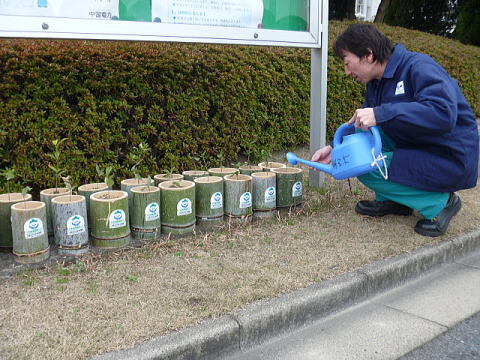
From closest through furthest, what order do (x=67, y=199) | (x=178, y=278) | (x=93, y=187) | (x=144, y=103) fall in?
(x=178, y=278) < (x=67, y=199) < (x=93, y=187) < (x=144, y=103)

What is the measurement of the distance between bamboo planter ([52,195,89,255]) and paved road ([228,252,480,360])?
1140 millimetres

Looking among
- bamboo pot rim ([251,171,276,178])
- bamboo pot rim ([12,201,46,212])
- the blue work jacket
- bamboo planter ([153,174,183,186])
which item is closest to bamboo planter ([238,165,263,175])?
bamboo pot rim ([251,171,276,178])

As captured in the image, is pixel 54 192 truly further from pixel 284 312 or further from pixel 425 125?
pixel 425 125

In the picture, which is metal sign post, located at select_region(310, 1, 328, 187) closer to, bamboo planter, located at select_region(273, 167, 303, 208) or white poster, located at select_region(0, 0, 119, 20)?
bamboo planter, located at select_region(273, 167, 303, 208)

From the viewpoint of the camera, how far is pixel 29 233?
2463mm

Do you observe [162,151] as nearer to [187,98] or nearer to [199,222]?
[187,98]

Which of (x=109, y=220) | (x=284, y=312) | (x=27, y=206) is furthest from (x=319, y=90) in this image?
(x=27, y=206)

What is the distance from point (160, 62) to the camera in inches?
143

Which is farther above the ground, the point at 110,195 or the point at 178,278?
the point at 110,195

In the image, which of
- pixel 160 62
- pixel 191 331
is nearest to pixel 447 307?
pixel 191 331

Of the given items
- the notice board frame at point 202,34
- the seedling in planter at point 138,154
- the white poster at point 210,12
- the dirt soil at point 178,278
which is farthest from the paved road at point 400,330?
the white poster at point 210,12

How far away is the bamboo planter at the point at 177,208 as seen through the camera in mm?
2889

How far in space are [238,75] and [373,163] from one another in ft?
6.21

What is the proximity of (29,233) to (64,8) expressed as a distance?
129 centimetres
